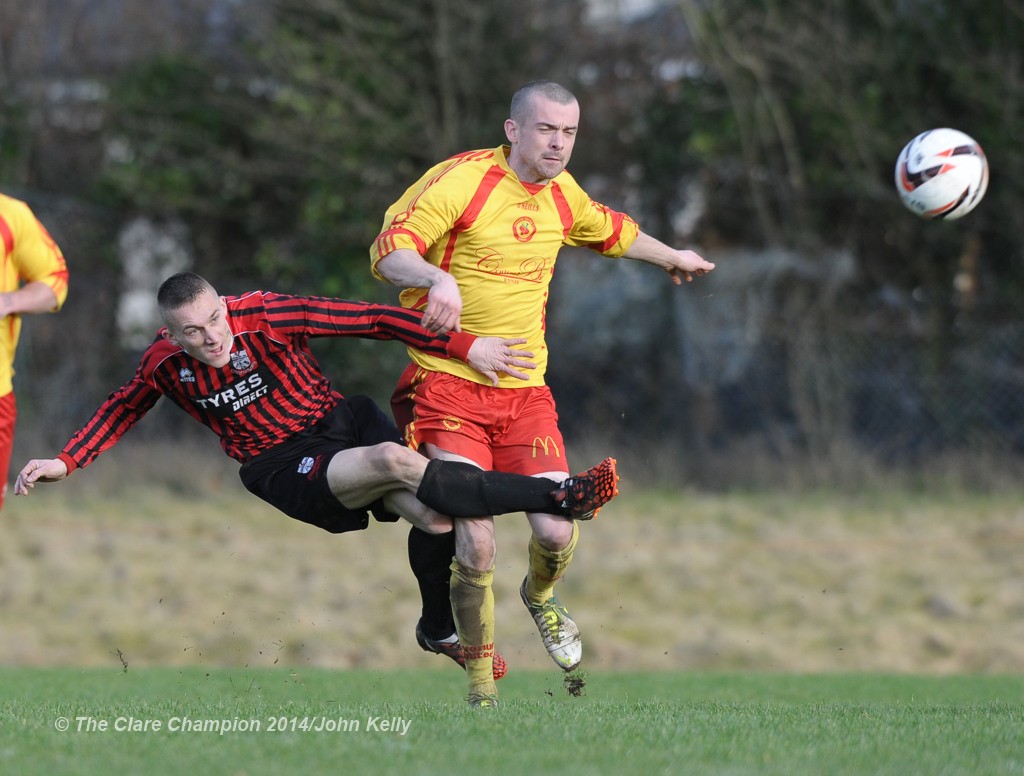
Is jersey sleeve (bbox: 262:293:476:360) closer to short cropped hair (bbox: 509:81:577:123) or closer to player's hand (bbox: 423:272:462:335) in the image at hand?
player's hand (bbox: 423:272:462:335)

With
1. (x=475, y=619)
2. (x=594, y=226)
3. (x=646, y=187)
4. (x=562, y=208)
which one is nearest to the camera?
(x=475, y=619)

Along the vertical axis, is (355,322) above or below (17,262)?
below

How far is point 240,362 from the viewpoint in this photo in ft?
18.8

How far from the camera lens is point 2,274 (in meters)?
7.01

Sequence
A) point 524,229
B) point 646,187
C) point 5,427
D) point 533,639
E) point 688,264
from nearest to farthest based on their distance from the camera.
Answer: point 524,229, point 688,264, point 5,427, point 533,639, point 646,187

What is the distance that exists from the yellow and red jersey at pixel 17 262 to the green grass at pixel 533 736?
174 cm

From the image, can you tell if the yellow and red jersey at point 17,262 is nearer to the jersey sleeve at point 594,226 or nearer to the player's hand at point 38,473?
the player's hand at point 38,473

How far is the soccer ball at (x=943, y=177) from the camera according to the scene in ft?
21.6

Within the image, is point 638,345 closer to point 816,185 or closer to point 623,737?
point 816,185

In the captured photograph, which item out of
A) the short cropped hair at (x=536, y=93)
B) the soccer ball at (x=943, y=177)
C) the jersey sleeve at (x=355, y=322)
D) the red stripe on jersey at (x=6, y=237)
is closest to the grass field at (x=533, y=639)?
the jersey sleeve at (x=355, y=322)

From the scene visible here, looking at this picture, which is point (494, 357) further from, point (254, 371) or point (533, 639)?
point (533, 639)

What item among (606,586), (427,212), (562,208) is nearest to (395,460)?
(427,212)

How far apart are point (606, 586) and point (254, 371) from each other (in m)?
5.86
